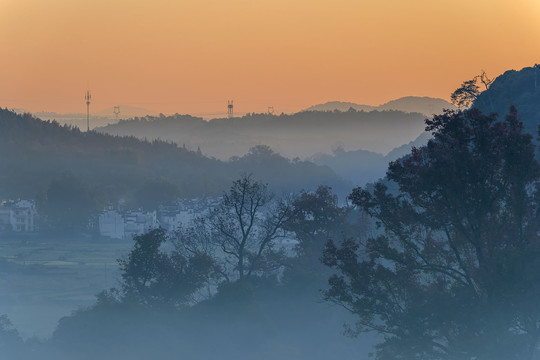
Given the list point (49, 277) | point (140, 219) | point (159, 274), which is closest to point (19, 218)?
point (140, 219)

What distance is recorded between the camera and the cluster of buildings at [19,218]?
566 feet

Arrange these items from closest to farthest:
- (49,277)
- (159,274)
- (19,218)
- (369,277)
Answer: (369,277) < (159,274) < (49,277) < (19,218)

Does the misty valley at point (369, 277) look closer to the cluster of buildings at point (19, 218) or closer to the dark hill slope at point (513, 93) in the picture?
the dark hill slope at point (513, 93)

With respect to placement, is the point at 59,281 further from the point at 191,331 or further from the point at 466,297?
the point at 466,297

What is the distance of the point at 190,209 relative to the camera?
170000 mm

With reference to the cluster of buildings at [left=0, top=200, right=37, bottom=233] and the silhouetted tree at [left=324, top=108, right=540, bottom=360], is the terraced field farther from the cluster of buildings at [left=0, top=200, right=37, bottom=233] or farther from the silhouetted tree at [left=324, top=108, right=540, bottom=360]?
the silhouetted tree at [left=324, top=108, right=540, bottom=360]

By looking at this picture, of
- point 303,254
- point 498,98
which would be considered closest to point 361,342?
point 303,254

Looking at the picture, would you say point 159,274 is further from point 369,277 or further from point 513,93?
point 513,93

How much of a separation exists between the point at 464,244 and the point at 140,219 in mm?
140364

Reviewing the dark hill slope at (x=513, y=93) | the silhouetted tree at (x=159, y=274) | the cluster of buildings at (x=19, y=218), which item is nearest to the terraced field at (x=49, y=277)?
the cluster of buildings at (x=19, y=218)

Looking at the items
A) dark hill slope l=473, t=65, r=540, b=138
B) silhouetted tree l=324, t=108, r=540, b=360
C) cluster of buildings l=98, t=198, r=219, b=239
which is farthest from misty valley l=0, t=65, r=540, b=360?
cluster of buildings l=98, t=198, r=219, b=239

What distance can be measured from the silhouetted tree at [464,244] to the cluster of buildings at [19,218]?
151678 millimetres

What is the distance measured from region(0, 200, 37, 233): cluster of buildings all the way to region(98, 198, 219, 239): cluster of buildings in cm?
1565

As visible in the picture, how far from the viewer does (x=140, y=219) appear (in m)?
163
